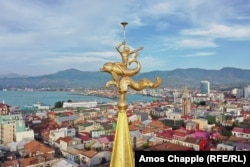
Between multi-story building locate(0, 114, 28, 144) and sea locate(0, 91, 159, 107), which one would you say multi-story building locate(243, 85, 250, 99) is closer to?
sea locate(0, 91, 159, 107)

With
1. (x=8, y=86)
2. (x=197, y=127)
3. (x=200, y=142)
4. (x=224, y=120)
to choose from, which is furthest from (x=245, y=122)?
(x=8, y=86)

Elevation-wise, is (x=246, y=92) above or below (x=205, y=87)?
below

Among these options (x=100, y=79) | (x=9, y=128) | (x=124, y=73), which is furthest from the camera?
(x=100, y=79)

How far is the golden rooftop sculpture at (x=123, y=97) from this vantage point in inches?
44.6

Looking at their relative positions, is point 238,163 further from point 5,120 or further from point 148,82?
point 5,120

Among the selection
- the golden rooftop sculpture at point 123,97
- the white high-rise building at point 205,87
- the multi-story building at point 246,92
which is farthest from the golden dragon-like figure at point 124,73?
the white high-rise building at point 205,87

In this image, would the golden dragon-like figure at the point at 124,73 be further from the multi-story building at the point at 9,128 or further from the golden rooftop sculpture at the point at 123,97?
the multi-story building at the point at 9,128

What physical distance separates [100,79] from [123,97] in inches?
3529

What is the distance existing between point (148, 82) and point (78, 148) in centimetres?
1362

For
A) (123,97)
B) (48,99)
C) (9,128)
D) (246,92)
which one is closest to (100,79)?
(48,99)

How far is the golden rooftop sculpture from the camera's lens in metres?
1.13

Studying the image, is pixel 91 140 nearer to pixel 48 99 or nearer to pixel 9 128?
pixel 9 128

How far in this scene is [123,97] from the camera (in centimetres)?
116

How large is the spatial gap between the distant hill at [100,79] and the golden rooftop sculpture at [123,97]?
73574 millimetres
